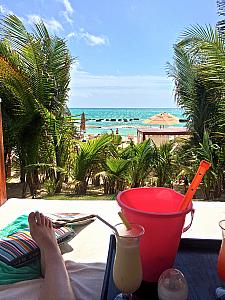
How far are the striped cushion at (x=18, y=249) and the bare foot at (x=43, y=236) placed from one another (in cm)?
3

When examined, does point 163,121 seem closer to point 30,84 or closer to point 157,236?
point 30,84

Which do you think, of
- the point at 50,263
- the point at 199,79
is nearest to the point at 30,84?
the point at 199,79

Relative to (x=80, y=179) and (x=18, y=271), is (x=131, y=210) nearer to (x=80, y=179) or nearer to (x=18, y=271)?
(x=18, y=271)

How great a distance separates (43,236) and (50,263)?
14 cm

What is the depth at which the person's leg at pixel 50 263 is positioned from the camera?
3.32ft

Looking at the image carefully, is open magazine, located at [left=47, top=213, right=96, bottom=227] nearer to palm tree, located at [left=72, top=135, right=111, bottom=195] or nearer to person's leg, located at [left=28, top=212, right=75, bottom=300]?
person's leg, located at [left=28, top=212, right=75, bottom=300]

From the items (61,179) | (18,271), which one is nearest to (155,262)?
(18,271)

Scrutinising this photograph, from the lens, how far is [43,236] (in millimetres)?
1244

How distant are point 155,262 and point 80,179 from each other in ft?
11.6

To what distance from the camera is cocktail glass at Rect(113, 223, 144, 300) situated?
82 cm

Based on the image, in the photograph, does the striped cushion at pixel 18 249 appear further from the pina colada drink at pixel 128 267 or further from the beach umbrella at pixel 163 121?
the beach umbrella at pixel 163 121

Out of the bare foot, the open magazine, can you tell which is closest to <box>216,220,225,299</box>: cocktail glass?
the bare foot

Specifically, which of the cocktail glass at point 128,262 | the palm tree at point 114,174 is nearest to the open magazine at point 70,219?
the cocktail glass at point 128,262

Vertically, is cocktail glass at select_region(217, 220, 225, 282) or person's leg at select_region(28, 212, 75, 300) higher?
cocktail glass at select_region(217, 220, 225, 282)
